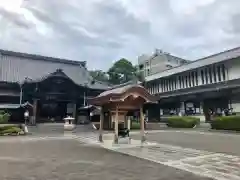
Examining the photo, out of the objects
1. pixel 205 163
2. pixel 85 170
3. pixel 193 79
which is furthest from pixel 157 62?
pixel 85 170

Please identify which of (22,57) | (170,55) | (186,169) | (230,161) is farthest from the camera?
(170,55)

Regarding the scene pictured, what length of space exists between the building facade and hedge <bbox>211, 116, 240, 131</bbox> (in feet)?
64.9

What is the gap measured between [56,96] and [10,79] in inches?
265

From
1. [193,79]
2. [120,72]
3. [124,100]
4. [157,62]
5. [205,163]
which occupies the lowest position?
[205,163]

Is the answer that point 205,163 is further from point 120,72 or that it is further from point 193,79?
point 120,72

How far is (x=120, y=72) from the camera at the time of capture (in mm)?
58094

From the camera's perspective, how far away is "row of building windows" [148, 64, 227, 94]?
92.6 feet

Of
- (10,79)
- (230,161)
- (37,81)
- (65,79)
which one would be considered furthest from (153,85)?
(230,161)

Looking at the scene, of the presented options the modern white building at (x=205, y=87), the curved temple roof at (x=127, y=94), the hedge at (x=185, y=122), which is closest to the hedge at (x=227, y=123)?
the hedge at (x=185, y=122)

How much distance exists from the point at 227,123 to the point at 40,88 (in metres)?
23.7

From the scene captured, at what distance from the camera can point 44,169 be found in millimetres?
6891

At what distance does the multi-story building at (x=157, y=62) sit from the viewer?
194ft

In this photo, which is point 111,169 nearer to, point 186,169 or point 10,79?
point 186,169

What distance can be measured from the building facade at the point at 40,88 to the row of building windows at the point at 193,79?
9.04 m
